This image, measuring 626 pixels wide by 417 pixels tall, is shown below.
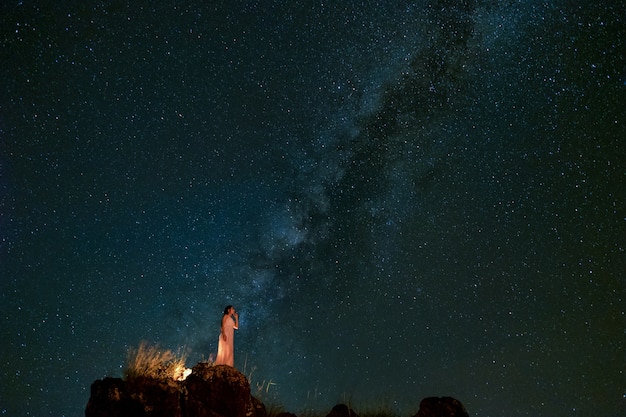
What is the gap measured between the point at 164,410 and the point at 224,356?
Result: 4531 millimetres

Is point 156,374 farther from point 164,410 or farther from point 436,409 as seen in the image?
point 436,409

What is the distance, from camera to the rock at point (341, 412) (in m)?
9.89

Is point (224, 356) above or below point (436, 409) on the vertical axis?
above

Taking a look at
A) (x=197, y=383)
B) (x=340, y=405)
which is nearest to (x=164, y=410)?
(x=197, y=383)

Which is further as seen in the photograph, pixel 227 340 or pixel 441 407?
pixel 227 340

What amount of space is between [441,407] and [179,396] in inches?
180

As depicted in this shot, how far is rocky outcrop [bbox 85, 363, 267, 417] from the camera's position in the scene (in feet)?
27.1

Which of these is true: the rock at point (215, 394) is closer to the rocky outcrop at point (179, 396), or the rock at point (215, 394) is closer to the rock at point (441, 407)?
the rocky outcrop at point (179, 396)

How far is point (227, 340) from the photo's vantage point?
1323 centimetres

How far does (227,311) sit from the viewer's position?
13602 millimetres

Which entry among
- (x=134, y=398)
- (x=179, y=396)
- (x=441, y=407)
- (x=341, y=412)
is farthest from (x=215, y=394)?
(x=441, y=407)

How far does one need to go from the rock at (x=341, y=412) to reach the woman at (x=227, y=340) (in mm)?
3882

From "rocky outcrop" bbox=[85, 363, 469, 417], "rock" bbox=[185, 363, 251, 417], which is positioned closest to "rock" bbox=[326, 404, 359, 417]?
"rocky outcrop" bbox=[85, 363, 469, 417]

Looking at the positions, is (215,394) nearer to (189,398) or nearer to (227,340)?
(189,398)
